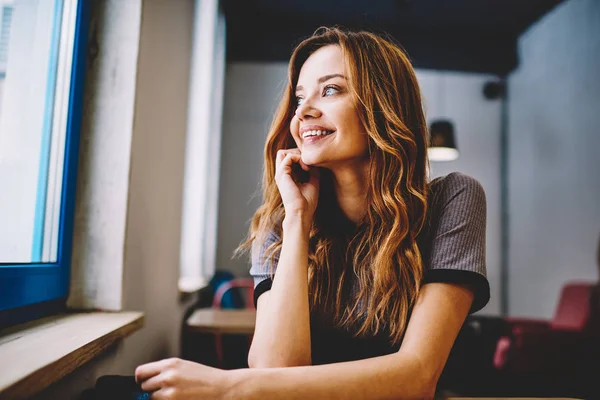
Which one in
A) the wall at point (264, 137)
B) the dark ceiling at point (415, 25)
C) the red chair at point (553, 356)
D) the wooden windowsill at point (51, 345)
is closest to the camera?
the wooden windowsill at point (51, 345)

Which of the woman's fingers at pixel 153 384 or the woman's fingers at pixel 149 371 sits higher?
the woman's fingers at pixel 149 371

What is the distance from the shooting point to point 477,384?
3.66 metres

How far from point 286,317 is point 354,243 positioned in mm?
332

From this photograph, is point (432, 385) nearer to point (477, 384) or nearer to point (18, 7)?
point (18, 7)

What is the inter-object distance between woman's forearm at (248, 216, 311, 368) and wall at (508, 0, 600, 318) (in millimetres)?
3998

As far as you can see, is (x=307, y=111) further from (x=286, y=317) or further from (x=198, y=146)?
(x=198, y=146)

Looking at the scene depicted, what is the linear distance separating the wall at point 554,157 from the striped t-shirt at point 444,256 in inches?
145

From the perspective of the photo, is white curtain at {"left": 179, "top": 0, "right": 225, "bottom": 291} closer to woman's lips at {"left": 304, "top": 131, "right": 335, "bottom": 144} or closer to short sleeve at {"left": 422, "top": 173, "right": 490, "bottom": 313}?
woman's lips at {"left": 304, "top": 131, "right": 335, "bottom": 144}

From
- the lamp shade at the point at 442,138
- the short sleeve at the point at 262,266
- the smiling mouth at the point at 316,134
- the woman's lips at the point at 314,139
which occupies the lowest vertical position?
the short sleeve at the point at 262,266

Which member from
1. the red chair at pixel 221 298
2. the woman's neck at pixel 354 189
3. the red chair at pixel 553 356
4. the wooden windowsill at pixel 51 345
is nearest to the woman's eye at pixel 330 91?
the woman's neck at pixel 354 189

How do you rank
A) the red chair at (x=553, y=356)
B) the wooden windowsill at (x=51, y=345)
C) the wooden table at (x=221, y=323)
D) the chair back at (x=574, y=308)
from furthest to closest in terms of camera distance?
the chair back at (x=574, y=308)
the red chair at (x=553, y=356)
the wooden table at (x=221, y=323)
the wooden windowsill at (x=51, y=345)

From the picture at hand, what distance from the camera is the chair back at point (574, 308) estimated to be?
3688 mm

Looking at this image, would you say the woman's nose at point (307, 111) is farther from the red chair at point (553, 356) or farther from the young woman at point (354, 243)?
the red chair at point (553, 356)

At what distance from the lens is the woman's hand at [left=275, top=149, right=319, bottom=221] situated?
Answer: 128 centimetres
